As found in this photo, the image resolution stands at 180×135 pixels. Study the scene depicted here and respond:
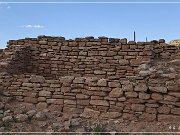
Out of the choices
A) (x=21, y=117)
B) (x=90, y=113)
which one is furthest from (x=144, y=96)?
(x=21, y=117)

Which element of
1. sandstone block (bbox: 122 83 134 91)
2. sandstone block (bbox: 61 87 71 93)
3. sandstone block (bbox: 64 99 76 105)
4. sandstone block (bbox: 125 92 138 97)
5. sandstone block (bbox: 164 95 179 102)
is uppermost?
sandstone block (bbox: 122 83 134 91)

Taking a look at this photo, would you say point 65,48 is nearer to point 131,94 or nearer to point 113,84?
point 113,84

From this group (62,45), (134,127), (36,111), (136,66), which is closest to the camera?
(134,127)

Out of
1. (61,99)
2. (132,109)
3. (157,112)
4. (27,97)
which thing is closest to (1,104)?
(27,97)

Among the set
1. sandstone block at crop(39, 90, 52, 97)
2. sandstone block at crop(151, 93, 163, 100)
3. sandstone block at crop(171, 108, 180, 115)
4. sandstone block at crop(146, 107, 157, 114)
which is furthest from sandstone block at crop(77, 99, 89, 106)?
sandstone block at crop(171, 108, 180, 115)

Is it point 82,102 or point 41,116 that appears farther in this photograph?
point 82,102

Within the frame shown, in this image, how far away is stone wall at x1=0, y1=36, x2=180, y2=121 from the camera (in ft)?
25.2

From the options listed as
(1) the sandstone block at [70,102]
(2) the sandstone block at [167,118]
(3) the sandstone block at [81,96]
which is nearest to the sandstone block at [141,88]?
(2) the sandstone block at [167,118]

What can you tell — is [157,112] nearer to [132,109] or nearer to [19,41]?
[132,109]

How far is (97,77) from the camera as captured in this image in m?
8.78

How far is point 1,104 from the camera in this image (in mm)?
8516

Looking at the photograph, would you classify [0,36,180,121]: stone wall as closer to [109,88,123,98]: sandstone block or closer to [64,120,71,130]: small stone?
[109,88,123,98]: sandstone block

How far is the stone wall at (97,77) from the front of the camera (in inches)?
302

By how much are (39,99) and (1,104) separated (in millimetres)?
946
